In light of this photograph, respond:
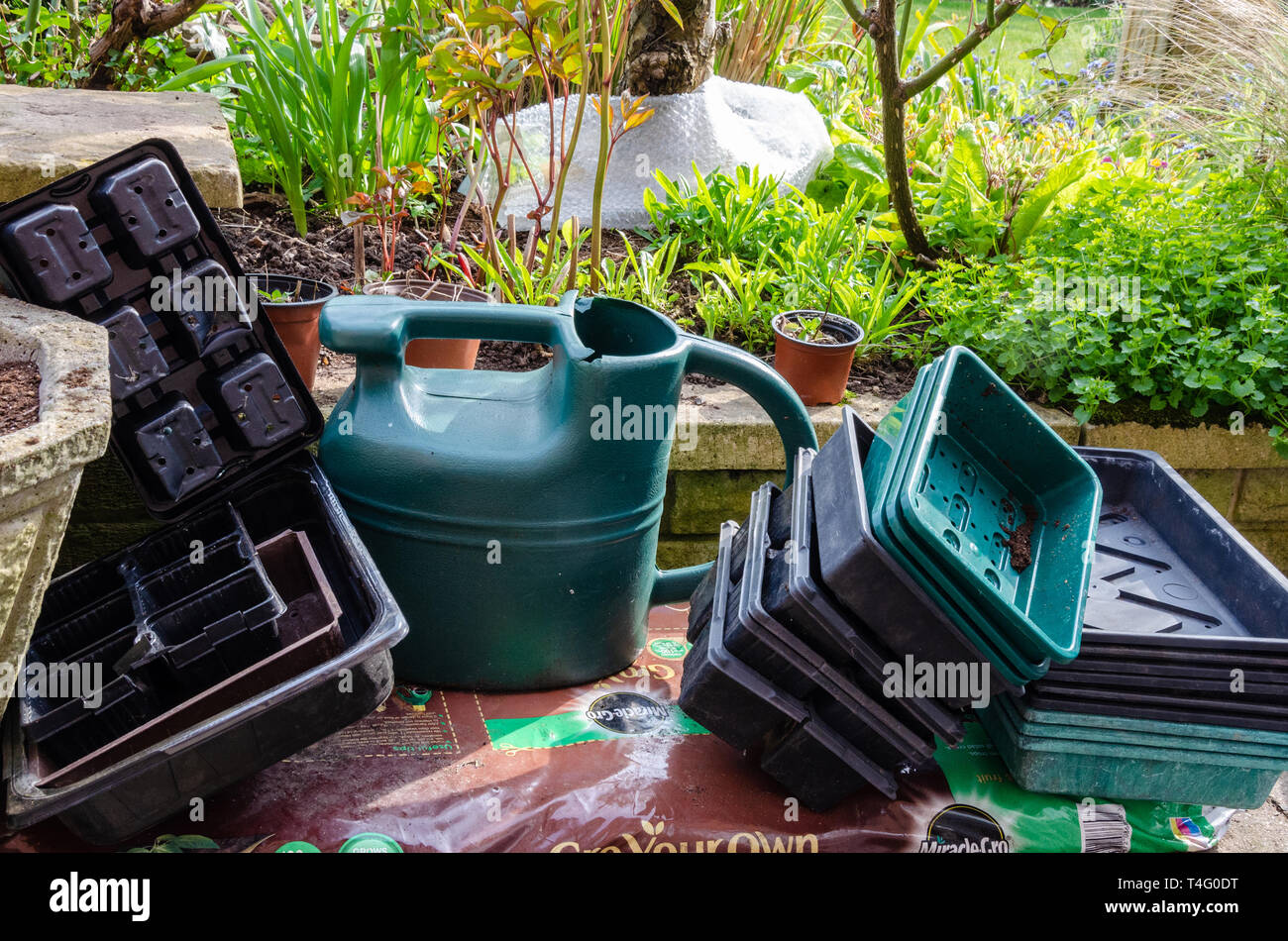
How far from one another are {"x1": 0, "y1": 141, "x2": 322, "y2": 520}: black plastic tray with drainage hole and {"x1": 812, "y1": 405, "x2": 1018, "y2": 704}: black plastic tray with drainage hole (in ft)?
3.16

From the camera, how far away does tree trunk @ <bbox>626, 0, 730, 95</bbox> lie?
357cm

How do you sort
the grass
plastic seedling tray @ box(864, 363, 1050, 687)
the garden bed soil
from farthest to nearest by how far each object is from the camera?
the grass → the garden bed soil → plastic seedling tray @ box(864, 363, 1050, 687)

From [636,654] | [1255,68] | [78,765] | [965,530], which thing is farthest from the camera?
[1255,68]

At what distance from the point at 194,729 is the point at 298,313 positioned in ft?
3.57

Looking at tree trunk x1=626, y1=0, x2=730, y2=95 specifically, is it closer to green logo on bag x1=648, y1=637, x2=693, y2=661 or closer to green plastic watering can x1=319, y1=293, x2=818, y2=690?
green plastic watering can x1=319, y1=293, x2=818, y2=690

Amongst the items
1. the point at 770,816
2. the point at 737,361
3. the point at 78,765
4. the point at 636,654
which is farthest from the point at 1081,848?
the point at 78,765

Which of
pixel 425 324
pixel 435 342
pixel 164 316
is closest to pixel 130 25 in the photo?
pixel 435 342

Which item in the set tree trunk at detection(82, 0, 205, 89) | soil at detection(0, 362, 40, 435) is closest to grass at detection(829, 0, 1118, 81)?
tree trunk at detection(82, 0, 205, 89)

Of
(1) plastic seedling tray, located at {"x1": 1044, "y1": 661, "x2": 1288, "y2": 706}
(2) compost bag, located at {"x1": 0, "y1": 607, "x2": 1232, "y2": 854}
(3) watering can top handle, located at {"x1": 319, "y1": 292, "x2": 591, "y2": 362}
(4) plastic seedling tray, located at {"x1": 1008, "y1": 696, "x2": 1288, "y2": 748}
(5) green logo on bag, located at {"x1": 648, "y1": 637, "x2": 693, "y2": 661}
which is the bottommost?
(5) green logo on bag, located at {"x1": 648, "y1": 637, "x2": 693, "y2": 661}

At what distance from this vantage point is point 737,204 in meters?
3.16

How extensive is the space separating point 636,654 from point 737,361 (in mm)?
590

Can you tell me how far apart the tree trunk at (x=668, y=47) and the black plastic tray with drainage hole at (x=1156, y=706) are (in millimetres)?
2653

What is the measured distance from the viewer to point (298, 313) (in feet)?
7.27

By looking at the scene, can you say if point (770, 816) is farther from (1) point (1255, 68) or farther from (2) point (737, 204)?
(1) point (1255, 68)
